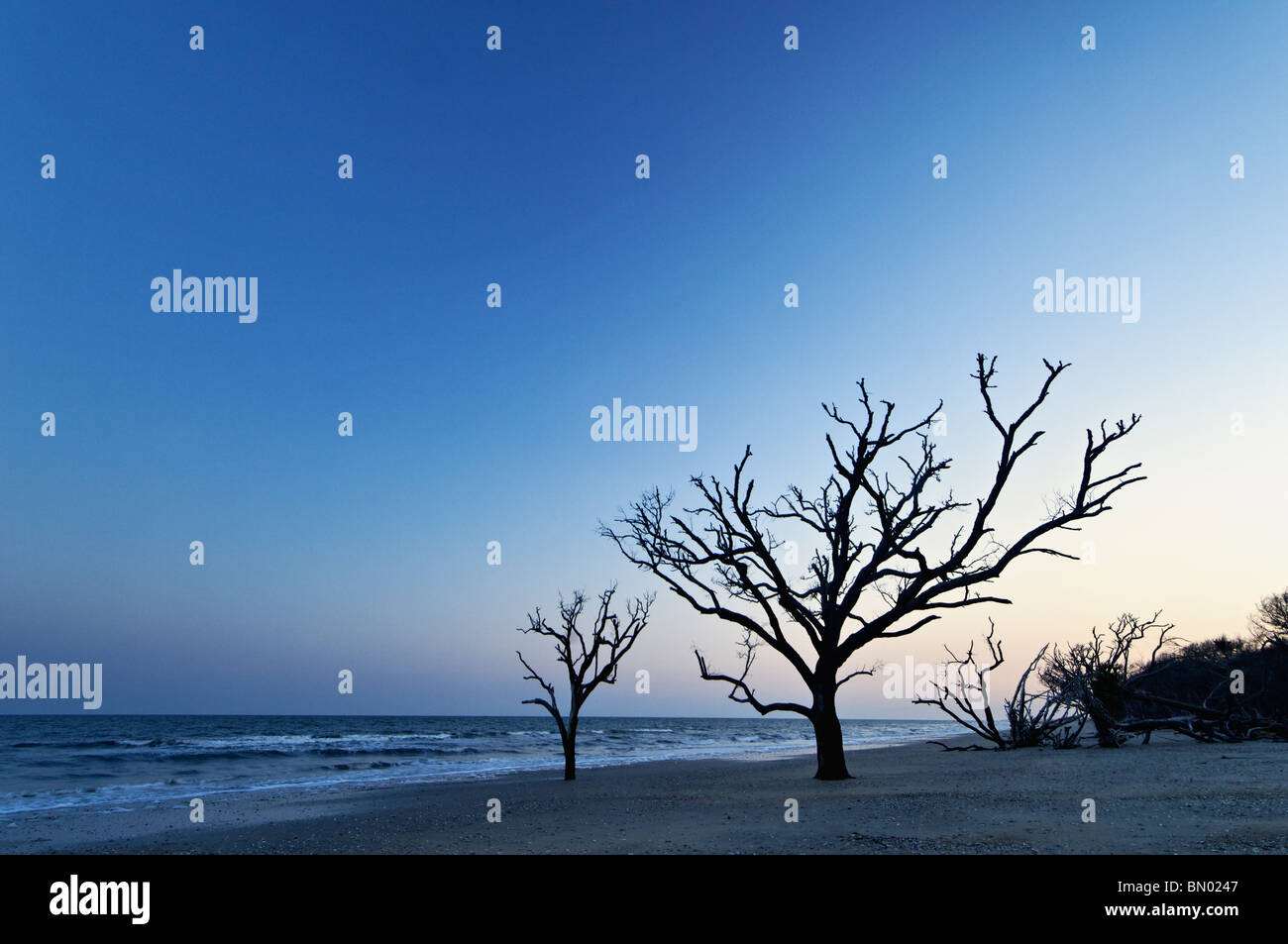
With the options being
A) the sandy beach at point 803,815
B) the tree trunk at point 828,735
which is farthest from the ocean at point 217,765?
the tree trunk at point 828,735

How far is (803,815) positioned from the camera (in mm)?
11969

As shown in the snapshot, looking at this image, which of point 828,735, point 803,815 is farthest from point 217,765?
point 803,815

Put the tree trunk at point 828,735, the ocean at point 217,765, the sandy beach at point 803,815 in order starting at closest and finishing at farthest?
1. the sandy beach at point 803,815
2. the tree trunk at point 828,735
3. the ocean at point 217,765

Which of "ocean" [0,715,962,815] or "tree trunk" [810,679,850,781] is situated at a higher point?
"tree trunk" [810,679,850,781]

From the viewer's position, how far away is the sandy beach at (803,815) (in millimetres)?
9234

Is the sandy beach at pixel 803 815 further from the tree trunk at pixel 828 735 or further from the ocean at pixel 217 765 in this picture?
the ocean at pixel 217 765

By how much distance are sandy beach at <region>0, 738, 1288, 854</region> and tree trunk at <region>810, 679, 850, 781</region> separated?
648 mm

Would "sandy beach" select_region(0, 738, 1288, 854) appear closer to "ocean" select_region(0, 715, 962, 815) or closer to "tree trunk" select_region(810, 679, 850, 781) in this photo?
"tree trunk" select_region(810, 679, 850, 781)

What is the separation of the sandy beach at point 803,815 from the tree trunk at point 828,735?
25.5 inches

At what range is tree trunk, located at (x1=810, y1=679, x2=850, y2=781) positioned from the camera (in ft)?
59.1

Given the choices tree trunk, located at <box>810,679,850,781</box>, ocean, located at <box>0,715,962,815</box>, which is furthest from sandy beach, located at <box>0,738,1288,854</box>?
ocean, located at <box>0,715,962,815</box>
